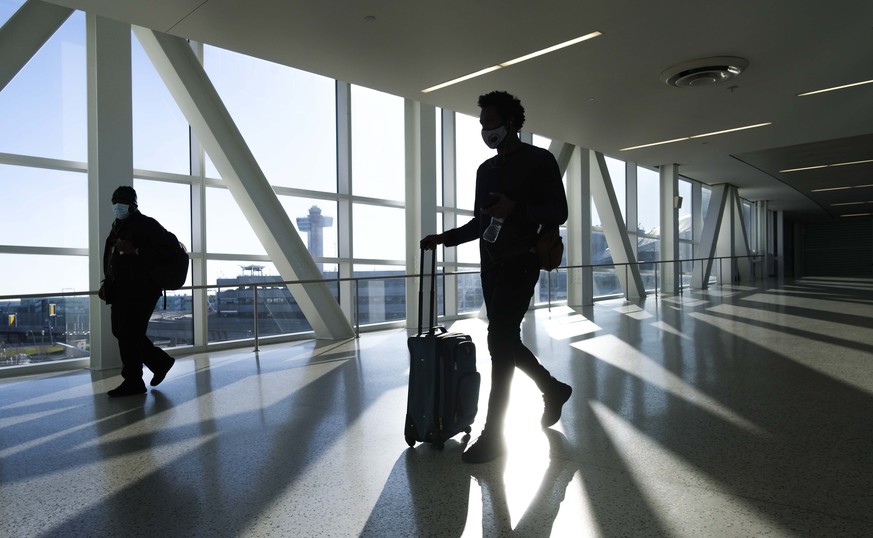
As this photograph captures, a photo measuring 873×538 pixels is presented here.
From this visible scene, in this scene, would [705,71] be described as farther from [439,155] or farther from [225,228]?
[225,228]

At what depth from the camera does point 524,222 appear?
9.07 feet

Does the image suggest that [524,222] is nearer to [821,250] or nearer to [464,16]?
[464,16]

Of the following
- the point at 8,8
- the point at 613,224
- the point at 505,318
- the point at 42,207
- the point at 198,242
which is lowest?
the point at 505,318

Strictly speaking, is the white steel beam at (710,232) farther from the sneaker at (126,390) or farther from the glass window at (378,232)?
the sneaker at (126,390)

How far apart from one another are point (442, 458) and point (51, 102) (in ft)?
22.5

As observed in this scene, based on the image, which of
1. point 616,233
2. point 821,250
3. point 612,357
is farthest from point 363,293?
point 821,250

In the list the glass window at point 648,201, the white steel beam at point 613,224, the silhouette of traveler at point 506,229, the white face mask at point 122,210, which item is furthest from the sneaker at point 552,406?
the glass window at point 648,201

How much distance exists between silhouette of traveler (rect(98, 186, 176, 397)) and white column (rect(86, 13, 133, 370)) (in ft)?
6.52

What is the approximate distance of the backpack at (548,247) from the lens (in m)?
2.74

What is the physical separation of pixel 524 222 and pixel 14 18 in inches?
245

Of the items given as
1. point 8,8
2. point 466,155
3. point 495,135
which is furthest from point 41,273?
point 466,155

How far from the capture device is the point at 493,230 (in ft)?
9.20

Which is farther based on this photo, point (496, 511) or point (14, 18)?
point (14, 18)

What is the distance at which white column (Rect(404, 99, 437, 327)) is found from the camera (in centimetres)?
1000
